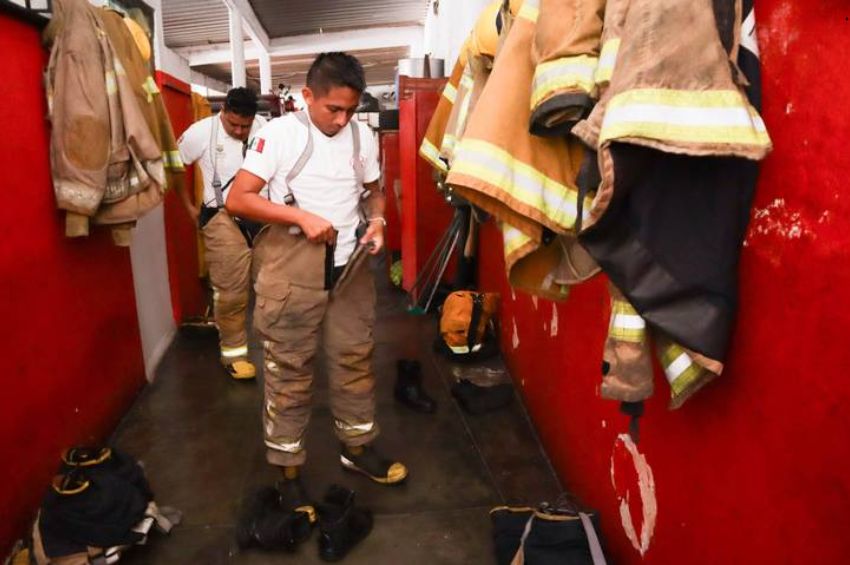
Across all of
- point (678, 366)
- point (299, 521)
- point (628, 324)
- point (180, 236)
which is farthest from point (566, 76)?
point (180, 236)

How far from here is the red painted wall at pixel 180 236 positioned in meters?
3.93

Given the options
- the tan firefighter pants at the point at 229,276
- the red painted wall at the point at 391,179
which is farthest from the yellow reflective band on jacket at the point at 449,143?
the red painted wall at the point at 391,179

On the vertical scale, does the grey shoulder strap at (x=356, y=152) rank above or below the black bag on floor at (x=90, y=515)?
above

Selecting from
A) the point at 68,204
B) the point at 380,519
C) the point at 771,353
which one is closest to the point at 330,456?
the point at 380,519

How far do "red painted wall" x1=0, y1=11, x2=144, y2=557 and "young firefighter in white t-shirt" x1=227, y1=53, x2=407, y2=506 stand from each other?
2.43 feet

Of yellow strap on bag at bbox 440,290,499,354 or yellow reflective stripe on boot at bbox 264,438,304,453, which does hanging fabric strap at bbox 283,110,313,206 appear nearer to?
yellow reflective stripe on boot at bbox 264,438,304,453

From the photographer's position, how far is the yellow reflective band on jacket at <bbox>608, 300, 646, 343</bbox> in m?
1.07

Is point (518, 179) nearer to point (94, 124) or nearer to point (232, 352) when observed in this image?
point (94, 124)

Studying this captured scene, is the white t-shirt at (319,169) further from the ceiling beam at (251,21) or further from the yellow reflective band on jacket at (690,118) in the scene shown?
the ceiling beam at (251,21)

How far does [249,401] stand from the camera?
322 centimetres

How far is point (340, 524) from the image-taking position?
82.9 inches

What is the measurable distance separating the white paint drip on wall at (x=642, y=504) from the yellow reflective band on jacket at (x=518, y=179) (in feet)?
2.88

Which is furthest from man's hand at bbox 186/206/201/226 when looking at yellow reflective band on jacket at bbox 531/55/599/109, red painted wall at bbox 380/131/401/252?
yellow reflective band on jacket at bbox 531/55/599/109

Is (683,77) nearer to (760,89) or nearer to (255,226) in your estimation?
(760,89)
